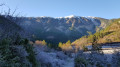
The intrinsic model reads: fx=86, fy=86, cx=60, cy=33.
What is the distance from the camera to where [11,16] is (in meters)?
8.61

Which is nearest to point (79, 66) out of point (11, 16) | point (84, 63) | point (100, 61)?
point (84, 63)

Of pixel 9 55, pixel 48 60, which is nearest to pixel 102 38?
pixel 48 60

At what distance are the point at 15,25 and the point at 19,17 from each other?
1769 mm

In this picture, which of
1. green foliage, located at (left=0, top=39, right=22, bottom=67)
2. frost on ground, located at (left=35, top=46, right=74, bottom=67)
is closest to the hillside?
frost on ground, located at (left=35, top=46, right=74, bottom=67)

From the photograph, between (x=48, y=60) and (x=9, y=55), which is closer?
(x=9, y=55)

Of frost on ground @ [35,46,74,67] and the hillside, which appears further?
the hillside

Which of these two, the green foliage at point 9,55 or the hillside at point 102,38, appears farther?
the hillside at point 102,38

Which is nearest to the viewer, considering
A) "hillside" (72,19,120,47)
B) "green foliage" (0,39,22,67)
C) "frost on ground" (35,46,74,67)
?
"green foliage" (0,39,22,67)

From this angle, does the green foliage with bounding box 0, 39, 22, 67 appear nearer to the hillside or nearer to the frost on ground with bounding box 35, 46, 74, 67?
the frost on ground with bounding box 35, 46, 74, 67

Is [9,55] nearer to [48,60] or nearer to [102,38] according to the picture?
[48,60]

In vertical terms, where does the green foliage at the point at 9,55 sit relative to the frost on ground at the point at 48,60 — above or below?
above

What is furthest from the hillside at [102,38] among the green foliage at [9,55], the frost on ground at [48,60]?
the green foliage at [9,55]

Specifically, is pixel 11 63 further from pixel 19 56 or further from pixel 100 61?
pixel 100 61

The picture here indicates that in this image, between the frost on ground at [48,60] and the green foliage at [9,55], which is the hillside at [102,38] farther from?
the green foliage at [9,55]
